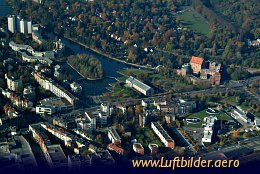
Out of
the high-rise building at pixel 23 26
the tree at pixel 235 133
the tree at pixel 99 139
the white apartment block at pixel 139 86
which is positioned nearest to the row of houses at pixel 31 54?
the high-rise building at pixel 23 26

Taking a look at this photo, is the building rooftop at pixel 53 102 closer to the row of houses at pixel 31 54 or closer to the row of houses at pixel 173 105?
the row of houses at pixel 173 105

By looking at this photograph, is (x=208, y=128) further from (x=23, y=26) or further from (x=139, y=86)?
(x=23, y=26)

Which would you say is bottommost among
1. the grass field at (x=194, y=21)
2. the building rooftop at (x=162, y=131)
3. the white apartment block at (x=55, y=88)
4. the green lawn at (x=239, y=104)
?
the building rooftop at (x=162, y=131)

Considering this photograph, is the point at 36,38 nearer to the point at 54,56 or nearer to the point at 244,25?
the point at 54,56

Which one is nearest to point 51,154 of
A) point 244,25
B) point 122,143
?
point 122,143

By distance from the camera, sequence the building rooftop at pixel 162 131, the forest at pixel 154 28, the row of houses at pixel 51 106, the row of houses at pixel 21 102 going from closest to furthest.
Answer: the building rooftop at pixel 162 131 → the row of houses at pixel 51 106 → the row of houses at pixel 21 102 → the forest at pixel 154 28

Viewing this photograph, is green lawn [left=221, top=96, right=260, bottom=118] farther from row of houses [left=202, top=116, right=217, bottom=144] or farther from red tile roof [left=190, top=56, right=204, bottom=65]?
red tile roof [left=190, top=56, right=204, bottom=65]

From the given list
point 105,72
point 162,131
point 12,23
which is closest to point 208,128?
point 162,131

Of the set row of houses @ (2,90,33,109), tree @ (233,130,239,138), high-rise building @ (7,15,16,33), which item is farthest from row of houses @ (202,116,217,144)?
high-rise building @ (7,15,16,33)
